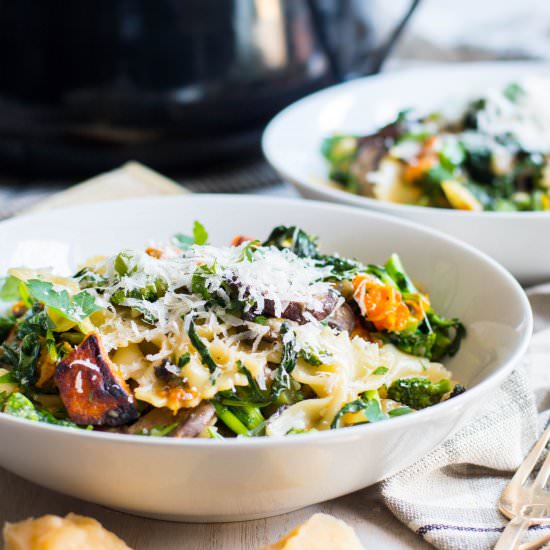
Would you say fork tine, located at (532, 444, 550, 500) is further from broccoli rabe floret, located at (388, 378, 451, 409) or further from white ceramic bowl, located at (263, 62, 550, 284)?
white ceramic bowl, located at (263, 62, 550, 284)

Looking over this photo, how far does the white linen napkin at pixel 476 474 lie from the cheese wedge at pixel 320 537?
321mm

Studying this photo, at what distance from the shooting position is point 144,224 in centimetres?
374

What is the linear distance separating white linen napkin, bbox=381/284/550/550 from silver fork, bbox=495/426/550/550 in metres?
0.03

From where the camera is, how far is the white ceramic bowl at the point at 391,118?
3.79 metres

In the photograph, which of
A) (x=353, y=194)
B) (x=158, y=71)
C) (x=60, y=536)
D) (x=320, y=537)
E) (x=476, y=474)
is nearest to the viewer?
(x=60, y=536)

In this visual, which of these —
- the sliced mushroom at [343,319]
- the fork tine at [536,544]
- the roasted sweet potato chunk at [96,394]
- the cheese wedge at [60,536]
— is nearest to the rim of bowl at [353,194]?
the sliced mushroom at [343,319]

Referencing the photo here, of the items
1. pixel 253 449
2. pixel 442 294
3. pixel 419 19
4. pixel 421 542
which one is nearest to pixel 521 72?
pixel 419 19

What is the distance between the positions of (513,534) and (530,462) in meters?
0.40

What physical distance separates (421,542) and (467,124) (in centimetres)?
295

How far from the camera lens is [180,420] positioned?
8.22ft

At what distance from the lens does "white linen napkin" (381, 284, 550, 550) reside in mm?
2535

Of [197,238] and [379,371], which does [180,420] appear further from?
[197,238]

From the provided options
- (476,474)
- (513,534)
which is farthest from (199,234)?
(513,534)

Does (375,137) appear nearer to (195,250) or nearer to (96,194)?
(96,194)
